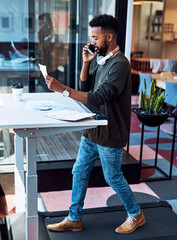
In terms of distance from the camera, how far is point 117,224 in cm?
267

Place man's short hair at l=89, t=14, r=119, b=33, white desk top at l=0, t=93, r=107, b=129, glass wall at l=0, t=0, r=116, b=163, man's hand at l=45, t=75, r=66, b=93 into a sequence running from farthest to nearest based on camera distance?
1. glass wall at l=0, t=0, r=116, b=163
2. man's short hair at l=89, t=14, r=119, b=33
3. man's hand at l=45, t=75, r=66, b=93
4. white desk top at l=0, t=93, r=107, b=129

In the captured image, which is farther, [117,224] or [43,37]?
[43,37]

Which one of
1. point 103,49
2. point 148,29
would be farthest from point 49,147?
point 148,29

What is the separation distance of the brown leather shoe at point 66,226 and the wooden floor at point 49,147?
3.74ft

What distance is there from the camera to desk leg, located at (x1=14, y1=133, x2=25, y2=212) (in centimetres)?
253

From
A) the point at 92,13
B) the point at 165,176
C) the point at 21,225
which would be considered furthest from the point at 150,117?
the point at 21,225

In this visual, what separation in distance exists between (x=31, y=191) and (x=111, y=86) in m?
0.78

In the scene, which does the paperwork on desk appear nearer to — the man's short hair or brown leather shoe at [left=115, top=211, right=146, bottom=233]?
the man's short hair

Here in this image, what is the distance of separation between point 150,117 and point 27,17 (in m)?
1.56

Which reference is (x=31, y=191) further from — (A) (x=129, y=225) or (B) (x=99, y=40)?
(B) (x=99, y=40)

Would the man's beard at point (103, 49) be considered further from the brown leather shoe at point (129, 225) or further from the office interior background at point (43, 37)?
the office interior background at point (43, 37)

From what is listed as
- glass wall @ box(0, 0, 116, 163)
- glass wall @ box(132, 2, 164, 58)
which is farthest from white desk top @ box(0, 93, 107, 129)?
glass wall @ box(132, 2, 164, 58)

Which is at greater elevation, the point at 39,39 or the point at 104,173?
the point at 39,39

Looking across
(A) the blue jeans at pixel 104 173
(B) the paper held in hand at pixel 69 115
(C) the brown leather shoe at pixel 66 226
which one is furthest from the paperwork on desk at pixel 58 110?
(C) the brown leather shoe at pixel 66 226
